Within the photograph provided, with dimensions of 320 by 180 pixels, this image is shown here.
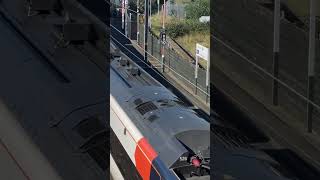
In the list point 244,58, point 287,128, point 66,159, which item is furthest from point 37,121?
point 287,128

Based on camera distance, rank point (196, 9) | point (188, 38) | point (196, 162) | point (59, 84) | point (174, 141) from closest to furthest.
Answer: point (196, 162) < point (174, 141) < point (59, 84) < point (196, 9) < point (188, 38)

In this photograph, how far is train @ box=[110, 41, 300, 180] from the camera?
1.35 m

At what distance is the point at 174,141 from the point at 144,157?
0.15 m

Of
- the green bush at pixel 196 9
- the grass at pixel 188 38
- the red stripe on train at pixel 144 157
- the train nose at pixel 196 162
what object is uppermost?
the green bush at pixel 196 9

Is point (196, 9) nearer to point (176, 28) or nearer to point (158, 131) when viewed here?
point (176, 28)

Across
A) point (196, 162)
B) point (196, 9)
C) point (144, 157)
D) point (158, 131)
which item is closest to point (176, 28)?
point (196, 9)

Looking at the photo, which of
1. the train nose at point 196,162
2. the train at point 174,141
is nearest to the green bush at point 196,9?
the train at point 174,141

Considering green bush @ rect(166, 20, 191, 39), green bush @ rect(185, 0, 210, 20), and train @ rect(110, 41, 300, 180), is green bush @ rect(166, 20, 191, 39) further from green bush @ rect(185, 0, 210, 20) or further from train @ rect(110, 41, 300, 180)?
Result: train @ rect(110, 41, 300, 180)

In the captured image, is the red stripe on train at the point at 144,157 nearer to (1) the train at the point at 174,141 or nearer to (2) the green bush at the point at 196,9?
(1) the train at the point at 174,141

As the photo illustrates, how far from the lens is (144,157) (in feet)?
6.11

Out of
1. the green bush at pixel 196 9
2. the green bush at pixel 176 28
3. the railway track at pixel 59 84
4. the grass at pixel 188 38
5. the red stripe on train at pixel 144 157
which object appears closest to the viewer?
the railway track at pixel 59 84

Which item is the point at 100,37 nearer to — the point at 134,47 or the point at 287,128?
the point at 287,128

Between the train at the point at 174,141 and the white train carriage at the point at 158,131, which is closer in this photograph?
the train at the point at 174,141

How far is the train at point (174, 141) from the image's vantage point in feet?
4.42
